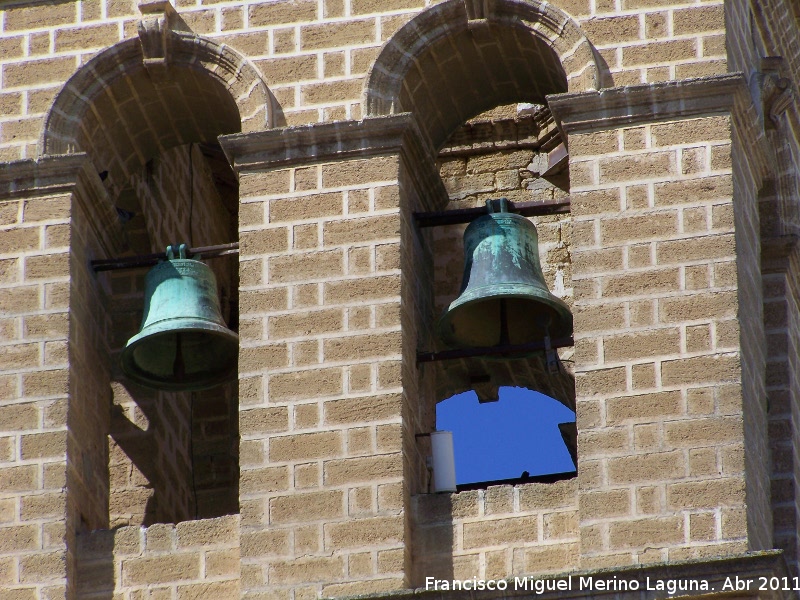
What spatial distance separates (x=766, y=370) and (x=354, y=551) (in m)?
3.03

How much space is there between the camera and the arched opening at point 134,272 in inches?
679

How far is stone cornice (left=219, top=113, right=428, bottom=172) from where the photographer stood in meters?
17.0

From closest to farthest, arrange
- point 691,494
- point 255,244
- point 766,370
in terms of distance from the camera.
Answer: point 691,494
point 255,244
point 766,370

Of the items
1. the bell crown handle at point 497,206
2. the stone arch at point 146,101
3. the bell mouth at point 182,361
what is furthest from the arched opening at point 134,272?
the bell crown handle at point 497,206

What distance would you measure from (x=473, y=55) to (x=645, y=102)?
1.12m

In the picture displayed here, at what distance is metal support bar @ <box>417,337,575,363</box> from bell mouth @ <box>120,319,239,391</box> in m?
1.04

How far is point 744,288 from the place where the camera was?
54.4 ft

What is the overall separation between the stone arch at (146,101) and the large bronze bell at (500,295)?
125 centimetres

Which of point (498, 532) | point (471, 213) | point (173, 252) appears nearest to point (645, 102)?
point (471, 213)

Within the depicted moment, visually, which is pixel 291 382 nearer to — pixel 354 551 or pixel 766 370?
pixel 354 551

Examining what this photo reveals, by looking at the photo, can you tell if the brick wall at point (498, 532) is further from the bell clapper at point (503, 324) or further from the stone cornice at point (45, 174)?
the stone cornice at point (45, 174)

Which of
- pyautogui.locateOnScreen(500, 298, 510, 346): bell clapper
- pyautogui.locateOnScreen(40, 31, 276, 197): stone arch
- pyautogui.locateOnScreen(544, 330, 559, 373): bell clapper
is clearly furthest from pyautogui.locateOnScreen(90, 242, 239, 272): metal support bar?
pyautogui.locateOnScreen(544, 330, 559, 373): bell clapper

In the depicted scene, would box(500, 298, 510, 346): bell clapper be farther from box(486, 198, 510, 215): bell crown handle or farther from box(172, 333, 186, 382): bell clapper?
box(172, 333, 186, 382): bell clapper

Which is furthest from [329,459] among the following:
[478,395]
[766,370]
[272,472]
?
[478,395]
